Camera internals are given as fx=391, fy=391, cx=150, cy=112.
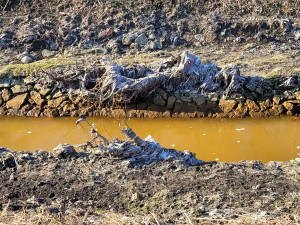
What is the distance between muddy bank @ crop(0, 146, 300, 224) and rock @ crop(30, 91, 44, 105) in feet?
10.4

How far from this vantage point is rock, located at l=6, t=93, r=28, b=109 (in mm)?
8383

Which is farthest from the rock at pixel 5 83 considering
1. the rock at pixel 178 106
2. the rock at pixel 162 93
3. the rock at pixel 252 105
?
the rock at pixel 252 105

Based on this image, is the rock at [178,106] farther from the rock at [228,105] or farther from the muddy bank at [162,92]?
the rock at [228,105]

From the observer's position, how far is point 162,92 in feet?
26.4

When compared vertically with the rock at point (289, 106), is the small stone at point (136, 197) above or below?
below

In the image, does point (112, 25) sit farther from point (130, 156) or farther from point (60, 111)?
point (130, 156)

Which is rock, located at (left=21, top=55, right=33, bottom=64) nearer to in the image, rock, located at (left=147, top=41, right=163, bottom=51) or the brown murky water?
the brown murky water

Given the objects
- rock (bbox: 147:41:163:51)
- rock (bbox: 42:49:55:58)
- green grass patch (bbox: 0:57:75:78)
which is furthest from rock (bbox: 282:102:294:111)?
rock (bbox: 42:49:55:58)

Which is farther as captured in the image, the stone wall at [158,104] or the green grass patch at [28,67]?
the green grass patch at [28,67]

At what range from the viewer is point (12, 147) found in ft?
23.3

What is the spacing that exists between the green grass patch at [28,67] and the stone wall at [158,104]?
0.33 metres

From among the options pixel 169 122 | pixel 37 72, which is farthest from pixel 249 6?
pixel 37 72

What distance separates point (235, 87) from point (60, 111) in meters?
3.64

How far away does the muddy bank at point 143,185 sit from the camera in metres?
4.03
